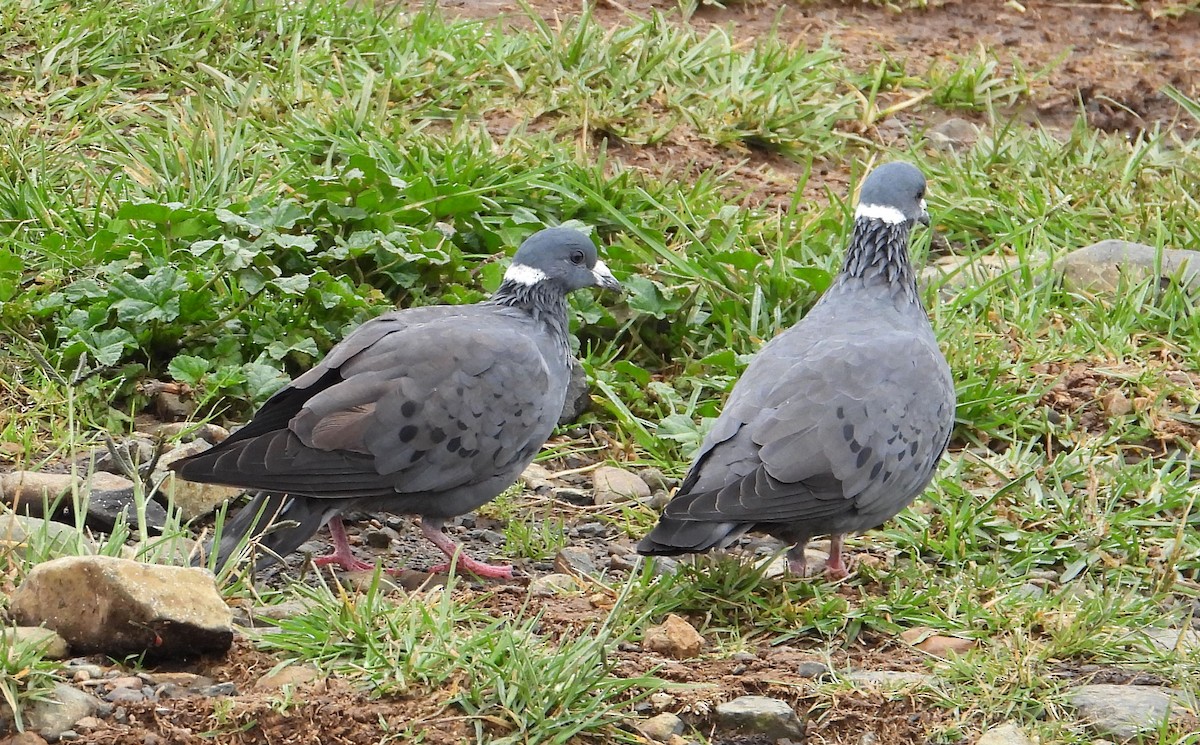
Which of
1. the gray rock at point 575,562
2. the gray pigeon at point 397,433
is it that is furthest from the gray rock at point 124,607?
the gray rock at point 575,562

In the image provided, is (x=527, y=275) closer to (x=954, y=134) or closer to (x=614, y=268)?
(x=614, y=268)

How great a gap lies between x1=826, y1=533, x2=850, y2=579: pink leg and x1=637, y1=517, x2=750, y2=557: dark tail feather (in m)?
0.56

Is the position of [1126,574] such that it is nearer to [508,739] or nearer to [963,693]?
[963,693]

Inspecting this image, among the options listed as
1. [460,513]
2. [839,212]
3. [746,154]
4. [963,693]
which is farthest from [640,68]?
[963,693]

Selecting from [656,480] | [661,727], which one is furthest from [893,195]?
[661,727]

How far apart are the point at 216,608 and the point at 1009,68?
5.64 meters

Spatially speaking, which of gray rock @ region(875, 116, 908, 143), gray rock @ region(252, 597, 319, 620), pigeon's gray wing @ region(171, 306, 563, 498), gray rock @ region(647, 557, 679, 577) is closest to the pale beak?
pigeon's gray wing @ region(171, 306, 563, 498)

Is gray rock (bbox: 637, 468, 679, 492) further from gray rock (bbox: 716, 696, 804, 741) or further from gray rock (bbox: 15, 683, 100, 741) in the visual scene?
gray rock (bbox: 15, 683, 100, 741)

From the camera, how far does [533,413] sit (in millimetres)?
4273

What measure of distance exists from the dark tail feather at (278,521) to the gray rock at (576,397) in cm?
118

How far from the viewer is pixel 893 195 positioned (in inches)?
183

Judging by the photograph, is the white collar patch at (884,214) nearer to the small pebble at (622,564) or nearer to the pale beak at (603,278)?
the pale beak at (603,278)

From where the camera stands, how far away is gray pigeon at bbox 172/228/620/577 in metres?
3.94

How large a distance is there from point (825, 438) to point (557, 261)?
3.70 feet
